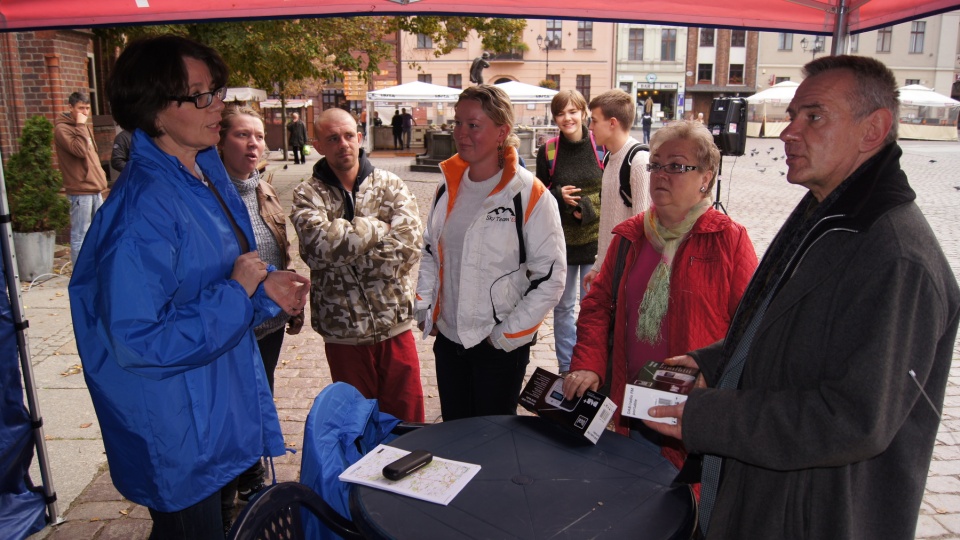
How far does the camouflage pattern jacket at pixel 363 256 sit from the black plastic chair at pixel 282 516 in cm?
146

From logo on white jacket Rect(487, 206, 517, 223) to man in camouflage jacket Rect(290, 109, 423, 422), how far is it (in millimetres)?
617

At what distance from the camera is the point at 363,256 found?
347 cm

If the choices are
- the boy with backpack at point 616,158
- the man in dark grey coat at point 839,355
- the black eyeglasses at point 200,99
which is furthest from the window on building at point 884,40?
the black eyeglasses at point 200,99

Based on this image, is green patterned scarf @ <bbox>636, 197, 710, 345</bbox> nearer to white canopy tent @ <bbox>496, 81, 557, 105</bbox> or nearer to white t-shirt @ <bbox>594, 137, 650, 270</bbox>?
white t-shirt @ <bbox>594, 137, 650, 270</bbox>

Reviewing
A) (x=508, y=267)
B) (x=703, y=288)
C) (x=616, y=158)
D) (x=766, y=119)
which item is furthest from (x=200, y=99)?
(x=766, y=119)

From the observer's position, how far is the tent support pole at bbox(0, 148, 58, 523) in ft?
10.2

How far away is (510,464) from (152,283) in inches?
46.6

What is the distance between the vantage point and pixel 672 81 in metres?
52.8

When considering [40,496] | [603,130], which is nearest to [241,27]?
[603,130]

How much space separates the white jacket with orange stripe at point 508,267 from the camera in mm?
3078

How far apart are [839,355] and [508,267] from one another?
1.73m

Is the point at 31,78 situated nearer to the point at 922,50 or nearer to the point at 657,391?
the point at 657,391

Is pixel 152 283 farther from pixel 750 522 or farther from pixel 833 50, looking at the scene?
pixel 833 50

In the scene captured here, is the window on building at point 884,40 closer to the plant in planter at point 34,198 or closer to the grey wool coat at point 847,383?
the plant in planter at point 34,198
